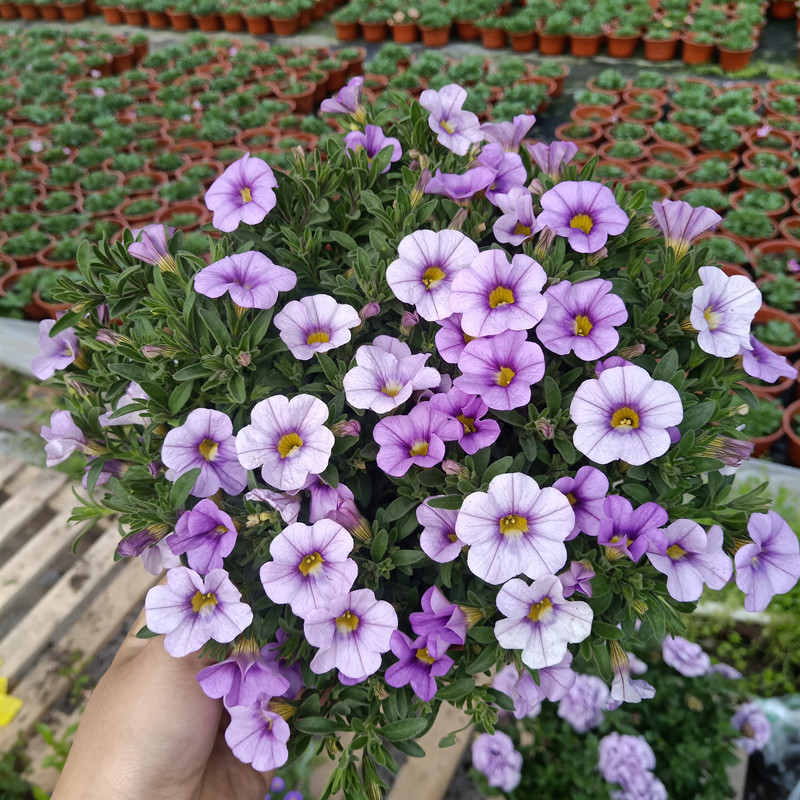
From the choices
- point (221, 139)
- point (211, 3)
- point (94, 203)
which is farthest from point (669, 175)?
point (211, 3)

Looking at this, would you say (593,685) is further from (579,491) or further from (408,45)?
(408,45)

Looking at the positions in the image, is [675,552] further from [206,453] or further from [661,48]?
[661,48]

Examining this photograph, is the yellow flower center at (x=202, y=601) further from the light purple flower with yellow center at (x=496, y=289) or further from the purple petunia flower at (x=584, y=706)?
the purple petunia flower at (x=584, y=706)

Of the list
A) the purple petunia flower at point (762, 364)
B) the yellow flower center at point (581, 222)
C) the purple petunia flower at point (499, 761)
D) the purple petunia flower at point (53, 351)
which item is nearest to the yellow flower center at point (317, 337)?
the yellow flower center at point (581, 222)

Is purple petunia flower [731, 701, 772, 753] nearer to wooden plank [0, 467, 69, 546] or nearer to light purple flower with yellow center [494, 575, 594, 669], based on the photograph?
light purple flower with yellow center [494, 575, 594, 669]

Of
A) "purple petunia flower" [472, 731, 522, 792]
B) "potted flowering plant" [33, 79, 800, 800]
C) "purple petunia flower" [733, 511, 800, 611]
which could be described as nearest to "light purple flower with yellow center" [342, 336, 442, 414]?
"potted flowering plant" [33, 79, 800, 800]

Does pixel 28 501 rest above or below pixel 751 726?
above

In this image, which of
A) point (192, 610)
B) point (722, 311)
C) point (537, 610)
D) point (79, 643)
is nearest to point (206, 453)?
point (192, 610)
